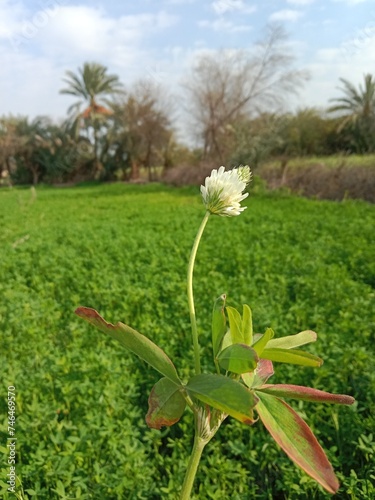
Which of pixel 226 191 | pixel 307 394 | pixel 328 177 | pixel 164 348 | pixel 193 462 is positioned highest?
pixel 328 177

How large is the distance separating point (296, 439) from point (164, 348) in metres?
2.11

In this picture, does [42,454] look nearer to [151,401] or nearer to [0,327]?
[151,401]

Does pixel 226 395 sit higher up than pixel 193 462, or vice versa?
pixel 226 395

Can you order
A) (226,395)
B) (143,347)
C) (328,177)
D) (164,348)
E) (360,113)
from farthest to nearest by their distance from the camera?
(360,113) → (328,177) → (164,348) → (143,347) → (226,395)

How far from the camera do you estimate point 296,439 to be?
63 cm

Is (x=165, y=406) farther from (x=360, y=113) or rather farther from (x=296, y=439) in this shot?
(x=360, y=113)

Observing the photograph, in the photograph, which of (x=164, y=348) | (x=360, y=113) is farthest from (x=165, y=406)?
(x=360, y=113)

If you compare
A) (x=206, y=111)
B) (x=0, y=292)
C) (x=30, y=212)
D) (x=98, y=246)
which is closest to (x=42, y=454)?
(x=0, y=292)

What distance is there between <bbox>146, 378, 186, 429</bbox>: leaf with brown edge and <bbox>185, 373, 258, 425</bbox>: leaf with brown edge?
63mm

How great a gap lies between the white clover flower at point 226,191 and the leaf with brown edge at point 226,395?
275 mm

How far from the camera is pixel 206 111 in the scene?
20.2 m

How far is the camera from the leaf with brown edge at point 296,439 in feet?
1.92

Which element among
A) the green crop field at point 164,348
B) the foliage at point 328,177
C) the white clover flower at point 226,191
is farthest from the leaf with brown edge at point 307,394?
the foliage at point 328,177

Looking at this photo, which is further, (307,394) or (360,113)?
(360,113)
